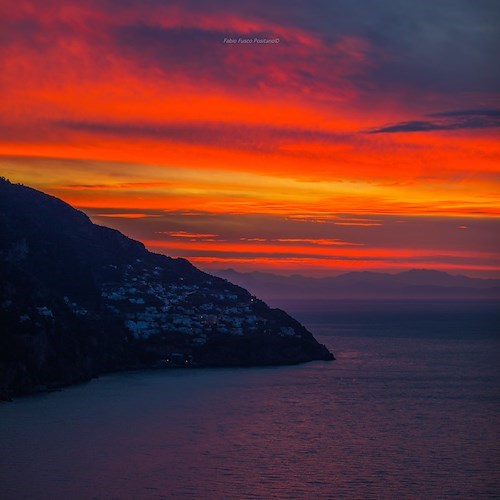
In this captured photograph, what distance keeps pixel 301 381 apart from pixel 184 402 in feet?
76.7

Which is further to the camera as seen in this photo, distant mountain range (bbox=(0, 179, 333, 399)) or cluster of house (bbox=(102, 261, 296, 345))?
cluster of house (bbox=(102, 261, 296, 345))

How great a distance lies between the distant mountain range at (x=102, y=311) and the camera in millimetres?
101150

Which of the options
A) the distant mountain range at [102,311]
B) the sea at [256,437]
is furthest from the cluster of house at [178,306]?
the sea at [256,437]

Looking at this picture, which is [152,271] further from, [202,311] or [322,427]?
[322,427]

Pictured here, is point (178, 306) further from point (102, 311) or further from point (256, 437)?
point (256, 437)

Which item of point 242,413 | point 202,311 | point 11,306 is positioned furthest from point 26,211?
point 242,413

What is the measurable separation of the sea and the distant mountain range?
5511 mm

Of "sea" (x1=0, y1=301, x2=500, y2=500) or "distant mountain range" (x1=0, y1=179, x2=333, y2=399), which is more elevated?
"distant mountain range" (x1=0, y1=179, x2=333, y2=399)

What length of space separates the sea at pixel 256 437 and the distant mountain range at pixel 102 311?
217 inches

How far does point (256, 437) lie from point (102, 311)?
62.1 metres

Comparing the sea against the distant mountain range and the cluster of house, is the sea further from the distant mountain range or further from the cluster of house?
the cluster of house

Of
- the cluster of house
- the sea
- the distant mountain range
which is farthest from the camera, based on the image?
the cluster of house

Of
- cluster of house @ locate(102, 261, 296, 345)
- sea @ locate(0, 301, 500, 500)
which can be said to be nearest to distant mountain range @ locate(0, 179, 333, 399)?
cluster of house @ locate(102, 261, 296, 345)

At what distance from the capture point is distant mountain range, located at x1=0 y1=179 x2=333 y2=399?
101 m
